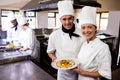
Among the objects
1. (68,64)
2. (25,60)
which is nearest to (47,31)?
(25,60)

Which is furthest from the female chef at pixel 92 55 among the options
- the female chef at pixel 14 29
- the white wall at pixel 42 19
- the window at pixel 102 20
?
the window at pixel 102 20

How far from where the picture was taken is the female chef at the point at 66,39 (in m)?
1.48

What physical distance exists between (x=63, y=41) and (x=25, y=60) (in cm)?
91

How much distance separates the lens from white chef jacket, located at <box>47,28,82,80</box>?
1.54 metres

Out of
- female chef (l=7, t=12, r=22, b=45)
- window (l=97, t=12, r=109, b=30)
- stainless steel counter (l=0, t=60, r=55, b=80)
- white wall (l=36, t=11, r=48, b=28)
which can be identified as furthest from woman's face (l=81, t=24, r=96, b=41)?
window (l=97, t=12, r=109, b=30)

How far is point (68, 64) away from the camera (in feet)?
4.53

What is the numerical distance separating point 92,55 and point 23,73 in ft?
2.88

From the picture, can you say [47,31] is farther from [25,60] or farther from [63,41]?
[63,41]

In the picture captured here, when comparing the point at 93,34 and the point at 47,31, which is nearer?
the point at 93,34

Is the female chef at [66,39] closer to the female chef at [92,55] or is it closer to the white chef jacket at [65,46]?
the white chef jacket at [65,46]

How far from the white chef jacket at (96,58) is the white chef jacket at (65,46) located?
0.62 feet

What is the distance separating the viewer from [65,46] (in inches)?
62.0

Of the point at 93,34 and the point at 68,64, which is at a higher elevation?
the point at 93,34

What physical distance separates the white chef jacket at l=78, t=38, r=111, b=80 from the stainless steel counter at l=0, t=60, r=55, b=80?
1.44 ft
